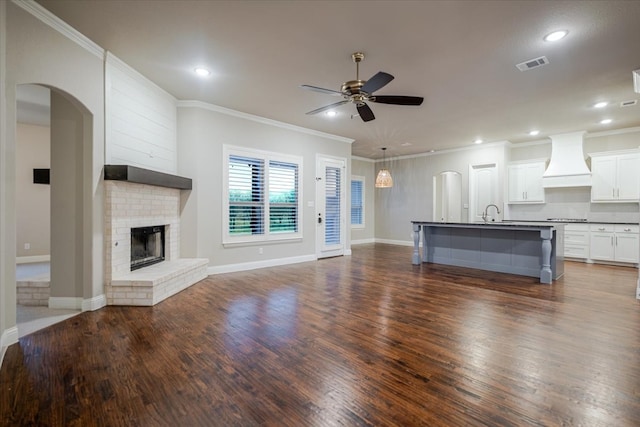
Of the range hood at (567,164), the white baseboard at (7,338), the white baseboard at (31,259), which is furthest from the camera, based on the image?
the range hood at (567,164)

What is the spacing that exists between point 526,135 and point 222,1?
7.59m

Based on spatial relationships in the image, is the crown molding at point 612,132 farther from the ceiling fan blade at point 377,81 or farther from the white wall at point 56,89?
the white wall at point 56,89

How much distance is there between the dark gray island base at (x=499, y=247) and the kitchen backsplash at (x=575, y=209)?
2.59 metres

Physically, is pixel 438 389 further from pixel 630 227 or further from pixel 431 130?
pixel 630 227

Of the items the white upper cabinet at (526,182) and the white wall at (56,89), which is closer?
the white wall at (56,89)

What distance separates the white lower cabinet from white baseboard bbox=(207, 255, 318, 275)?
20.5 feet

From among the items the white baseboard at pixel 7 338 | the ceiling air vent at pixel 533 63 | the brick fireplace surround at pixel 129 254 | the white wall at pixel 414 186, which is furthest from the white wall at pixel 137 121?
the white wall at pixel 414 186

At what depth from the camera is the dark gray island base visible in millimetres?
4980

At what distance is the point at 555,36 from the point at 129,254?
225 inches

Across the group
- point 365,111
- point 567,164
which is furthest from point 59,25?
point 567,164

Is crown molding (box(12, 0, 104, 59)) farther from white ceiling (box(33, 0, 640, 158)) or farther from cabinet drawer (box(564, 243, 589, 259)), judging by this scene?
cabinet drawer (box(564, 243, 589, 259))

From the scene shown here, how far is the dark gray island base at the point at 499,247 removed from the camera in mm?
4980

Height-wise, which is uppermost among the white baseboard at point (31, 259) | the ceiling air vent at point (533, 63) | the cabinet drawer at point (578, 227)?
the ceiling air vent at point (533, 63)

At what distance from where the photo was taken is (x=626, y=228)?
6168 millimetres
